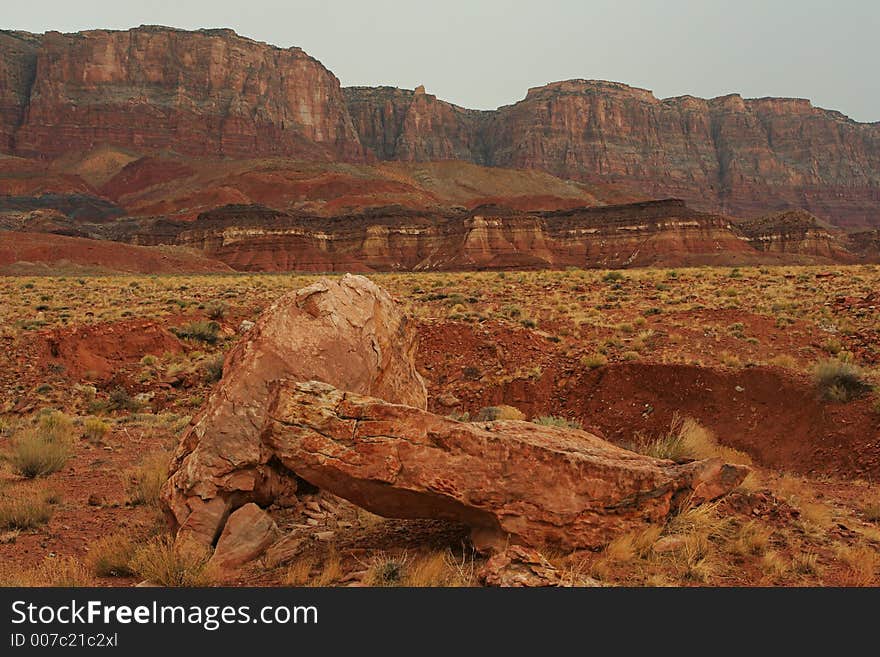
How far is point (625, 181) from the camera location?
176375 mm

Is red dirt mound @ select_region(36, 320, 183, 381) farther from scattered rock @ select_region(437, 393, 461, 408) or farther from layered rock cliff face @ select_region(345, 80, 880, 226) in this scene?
layered rock cliff face @ select_region(345, 80, 880, 226)

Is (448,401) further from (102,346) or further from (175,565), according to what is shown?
(175,565)

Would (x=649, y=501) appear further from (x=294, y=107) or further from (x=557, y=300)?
(x=294, y=107)

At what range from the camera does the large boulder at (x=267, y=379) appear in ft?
20.5

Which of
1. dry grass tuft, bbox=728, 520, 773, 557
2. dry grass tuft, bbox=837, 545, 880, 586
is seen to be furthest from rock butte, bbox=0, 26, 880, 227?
dry grass tuft, bbox=837, 545, 880, 586

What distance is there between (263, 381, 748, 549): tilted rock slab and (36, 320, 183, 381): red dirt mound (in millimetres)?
12084

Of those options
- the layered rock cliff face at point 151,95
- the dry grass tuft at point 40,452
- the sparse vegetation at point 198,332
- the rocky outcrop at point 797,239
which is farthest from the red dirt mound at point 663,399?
the layered rock cliff face at point 151,95

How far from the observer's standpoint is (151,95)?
152250 millimetres

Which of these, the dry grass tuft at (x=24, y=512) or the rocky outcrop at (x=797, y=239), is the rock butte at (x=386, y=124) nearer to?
the rocky outcrop at (x=797, y=239)

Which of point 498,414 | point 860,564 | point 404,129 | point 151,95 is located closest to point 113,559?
point 860,564

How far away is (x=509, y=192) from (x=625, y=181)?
59284mm

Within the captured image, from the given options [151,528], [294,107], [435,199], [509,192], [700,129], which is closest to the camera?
[151,528]

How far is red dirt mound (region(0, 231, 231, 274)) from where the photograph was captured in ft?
195

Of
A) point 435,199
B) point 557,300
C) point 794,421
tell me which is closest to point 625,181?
point 435,199
